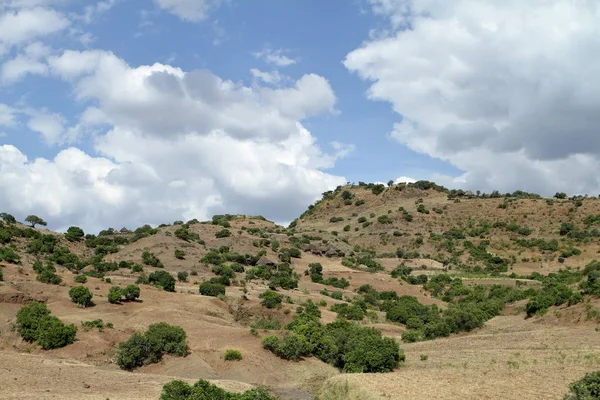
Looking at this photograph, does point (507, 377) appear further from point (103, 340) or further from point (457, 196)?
point (457, 196)

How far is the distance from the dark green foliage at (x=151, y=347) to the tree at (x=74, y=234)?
55.3m

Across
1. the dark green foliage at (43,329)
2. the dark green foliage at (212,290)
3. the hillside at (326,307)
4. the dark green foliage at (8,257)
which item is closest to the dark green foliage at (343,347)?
the hillside at (326,307)

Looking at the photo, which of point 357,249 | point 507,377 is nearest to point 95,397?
point 507,377

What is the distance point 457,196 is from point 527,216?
2424cm

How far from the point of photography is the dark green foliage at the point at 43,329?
99.0 ft

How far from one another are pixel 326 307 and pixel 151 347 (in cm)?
2337

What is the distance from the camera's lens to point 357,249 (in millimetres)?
99625

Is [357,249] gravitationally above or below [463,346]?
above

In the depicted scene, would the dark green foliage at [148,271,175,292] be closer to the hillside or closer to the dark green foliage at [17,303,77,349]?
the hillside

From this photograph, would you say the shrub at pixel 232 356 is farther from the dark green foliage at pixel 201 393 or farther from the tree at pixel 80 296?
the tree at pixel 80 296

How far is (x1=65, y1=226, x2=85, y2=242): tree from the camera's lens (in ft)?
261

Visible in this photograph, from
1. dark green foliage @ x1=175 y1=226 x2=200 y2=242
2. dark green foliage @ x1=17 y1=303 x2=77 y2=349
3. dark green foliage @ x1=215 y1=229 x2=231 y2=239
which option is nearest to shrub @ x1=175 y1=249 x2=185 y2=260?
dark green foliage @ x1=175 y1=226 x2=200 y2=242

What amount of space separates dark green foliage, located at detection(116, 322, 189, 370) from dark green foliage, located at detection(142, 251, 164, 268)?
34.8m

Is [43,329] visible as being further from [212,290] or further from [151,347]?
[212,290]
